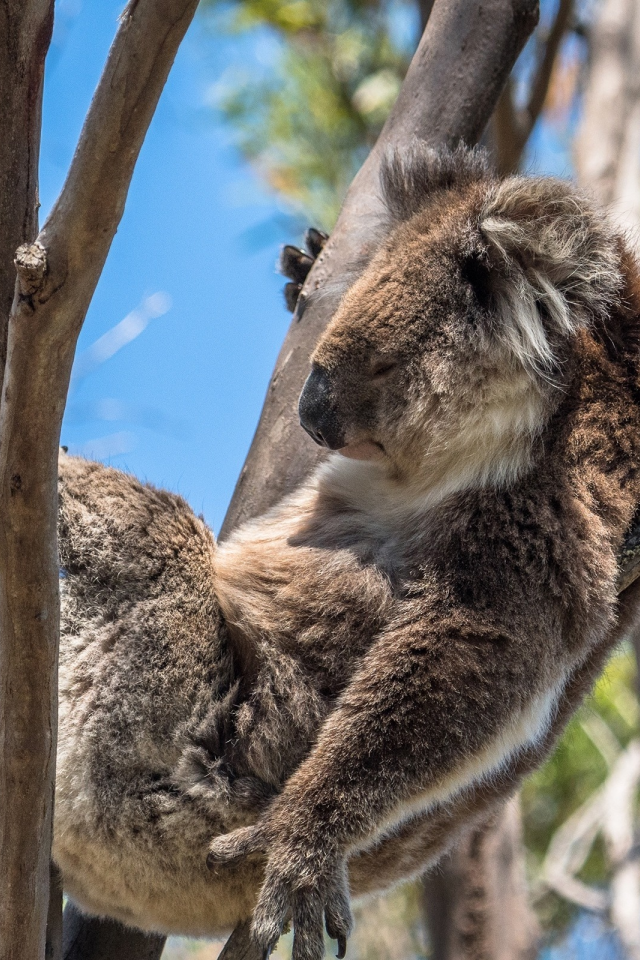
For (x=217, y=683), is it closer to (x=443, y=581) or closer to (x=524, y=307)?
(x=443, y=581)

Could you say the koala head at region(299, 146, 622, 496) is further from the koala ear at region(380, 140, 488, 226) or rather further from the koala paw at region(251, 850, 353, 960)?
the koala paw at region(251, 850, 353, 960)

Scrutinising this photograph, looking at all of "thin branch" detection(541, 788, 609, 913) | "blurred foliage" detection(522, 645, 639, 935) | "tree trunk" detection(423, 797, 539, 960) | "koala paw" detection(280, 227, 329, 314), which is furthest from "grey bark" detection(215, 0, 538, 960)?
"blurred foliage" detection(522, 645, 639, 935)

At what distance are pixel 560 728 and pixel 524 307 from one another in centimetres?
126

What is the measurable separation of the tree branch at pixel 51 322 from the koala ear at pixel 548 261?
1.10 meters

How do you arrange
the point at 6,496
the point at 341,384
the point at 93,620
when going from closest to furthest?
the point at 6,496 < the point at 93,620 < the point at 341,384

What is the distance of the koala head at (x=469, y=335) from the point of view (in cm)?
262

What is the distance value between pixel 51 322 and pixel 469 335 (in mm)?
1274

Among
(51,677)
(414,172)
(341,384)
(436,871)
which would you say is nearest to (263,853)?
(51,677)

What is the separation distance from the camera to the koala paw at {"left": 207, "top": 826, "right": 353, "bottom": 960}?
220 cm

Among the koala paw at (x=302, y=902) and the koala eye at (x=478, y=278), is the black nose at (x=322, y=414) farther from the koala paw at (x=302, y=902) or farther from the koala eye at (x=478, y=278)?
the koala paw at (x=302, y=902)

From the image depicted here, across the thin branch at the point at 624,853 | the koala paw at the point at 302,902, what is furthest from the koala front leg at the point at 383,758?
the thin branch at the point at 624,853

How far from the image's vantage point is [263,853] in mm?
2330

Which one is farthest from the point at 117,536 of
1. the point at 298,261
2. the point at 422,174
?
the point at 298,261

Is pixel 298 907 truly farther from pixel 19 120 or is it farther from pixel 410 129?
pixel 410 129
